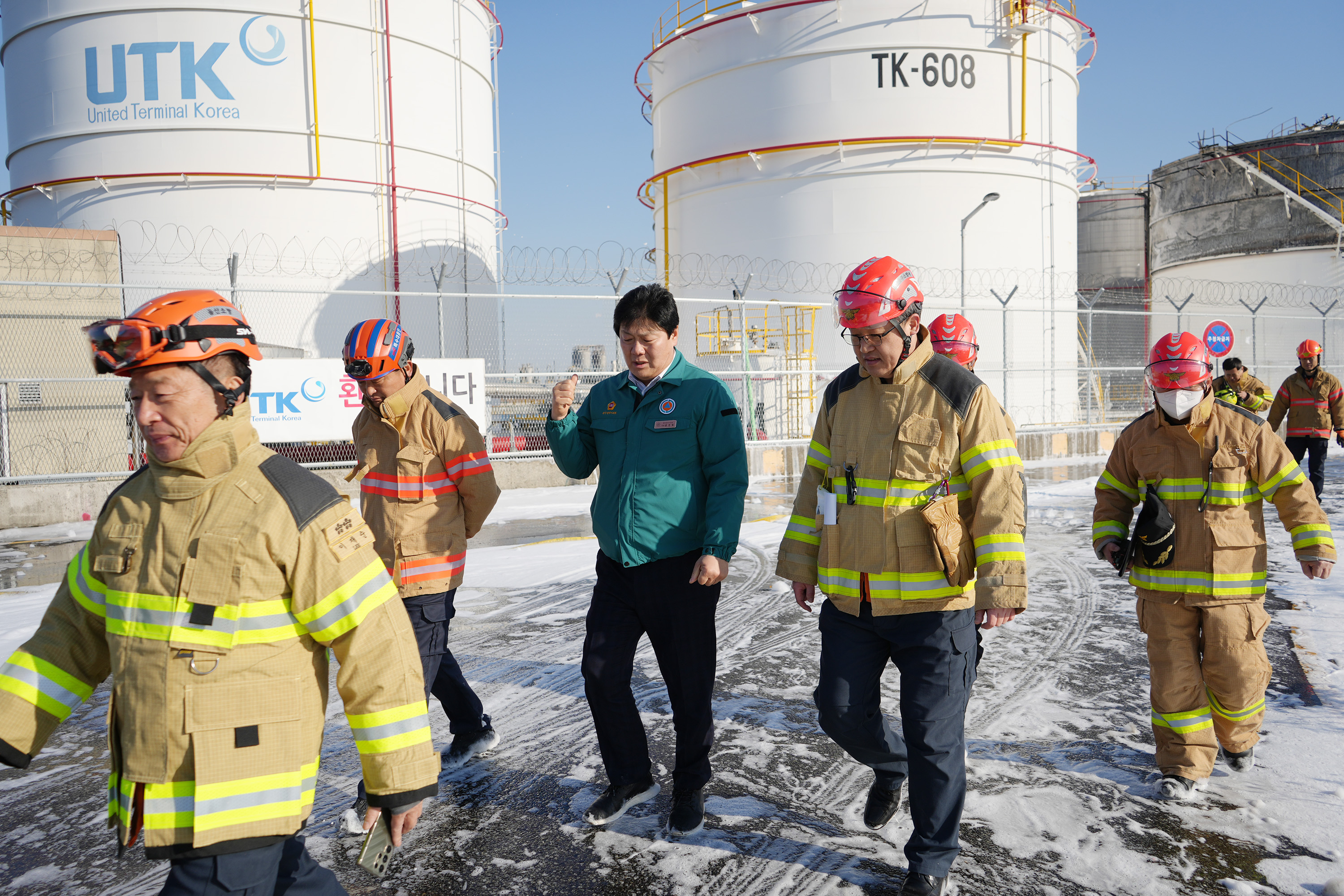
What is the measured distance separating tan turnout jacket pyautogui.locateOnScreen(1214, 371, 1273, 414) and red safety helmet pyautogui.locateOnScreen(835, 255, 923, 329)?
7122 millimetres

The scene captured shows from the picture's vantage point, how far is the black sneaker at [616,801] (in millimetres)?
3279

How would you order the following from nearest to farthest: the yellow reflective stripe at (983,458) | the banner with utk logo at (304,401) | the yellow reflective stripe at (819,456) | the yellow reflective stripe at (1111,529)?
1. the yellow reflective stripe at (983,458)
2. the yellow reflective stripe at (819,456)
3. the yellow reflective stripe at (1111,529)
4. the banner with utk logo at (304,401)

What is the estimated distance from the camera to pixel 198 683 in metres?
1.71

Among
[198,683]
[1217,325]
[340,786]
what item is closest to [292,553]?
[198,683]

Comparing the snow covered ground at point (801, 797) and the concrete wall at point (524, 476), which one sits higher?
the concrete wall at point (524, 476)

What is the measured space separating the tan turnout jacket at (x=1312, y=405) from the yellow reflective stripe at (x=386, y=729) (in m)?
9.96

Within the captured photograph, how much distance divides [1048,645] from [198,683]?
503 cm

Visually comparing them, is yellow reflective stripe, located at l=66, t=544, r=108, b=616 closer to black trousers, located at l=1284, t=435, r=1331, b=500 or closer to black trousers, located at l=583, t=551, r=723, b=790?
black trousers, located at l=583, t=551, r=723, b=790

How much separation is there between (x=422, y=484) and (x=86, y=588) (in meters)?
1.66

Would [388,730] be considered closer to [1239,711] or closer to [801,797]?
[801,797]

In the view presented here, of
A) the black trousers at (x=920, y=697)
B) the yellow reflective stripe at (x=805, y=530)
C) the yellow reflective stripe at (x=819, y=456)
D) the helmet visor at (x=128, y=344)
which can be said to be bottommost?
the black trousers at (x=920, y=697)

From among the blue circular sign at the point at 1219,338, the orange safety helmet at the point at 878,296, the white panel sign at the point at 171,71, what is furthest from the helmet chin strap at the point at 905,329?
the white panel sign at the point at 171,71

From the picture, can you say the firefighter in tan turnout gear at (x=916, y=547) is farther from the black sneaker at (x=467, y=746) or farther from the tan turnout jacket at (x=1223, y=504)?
the black sneaker at (x=467, y=746)

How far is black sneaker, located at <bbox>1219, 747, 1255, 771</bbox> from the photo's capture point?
3611mm
